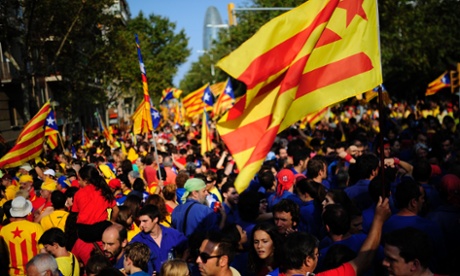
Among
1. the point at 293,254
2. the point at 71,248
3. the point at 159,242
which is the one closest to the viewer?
the point at 293,254

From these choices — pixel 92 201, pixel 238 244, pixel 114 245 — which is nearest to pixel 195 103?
pixel 92 201

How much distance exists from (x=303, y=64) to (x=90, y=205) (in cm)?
351

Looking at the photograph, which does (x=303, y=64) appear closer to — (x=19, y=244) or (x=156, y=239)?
(x=156, y=239)

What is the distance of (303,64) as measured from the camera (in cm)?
510

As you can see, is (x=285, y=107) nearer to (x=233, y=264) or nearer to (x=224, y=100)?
(x=233, y=264)

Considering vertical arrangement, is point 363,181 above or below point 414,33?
above

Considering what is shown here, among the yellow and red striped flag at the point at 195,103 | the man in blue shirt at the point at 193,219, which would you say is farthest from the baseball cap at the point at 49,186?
the yellow and red striped flag at the point at 195,103

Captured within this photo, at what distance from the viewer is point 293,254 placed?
409cm

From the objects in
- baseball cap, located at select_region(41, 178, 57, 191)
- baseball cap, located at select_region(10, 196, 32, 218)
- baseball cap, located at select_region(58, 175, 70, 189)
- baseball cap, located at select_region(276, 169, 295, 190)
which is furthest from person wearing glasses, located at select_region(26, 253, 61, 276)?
baseball cap, located at select_region(58, 175, 70, 189)

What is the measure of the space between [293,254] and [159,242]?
217cm

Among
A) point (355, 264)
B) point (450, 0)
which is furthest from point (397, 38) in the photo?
point (355, 264)

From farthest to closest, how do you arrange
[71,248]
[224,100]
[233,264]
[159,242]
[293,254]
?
1. [224,100]
2. [71,248]
3. [159,242]
4. [233,264]
5. [293,254]

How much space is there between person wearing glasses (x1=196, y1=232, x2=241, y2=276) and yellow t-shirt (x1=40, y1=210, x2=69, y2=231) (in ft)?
10.7

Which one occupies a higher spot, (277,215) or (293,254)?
(293,254)
